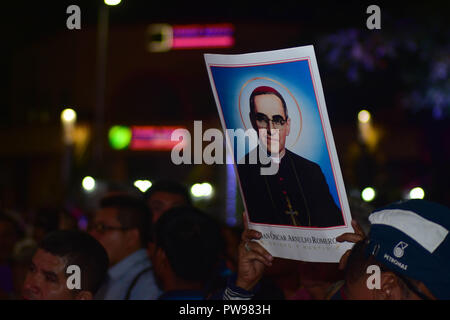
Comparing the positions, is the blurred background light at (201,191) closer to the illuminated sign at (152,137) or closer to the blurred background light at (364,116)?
the blurred background light at (364,116)

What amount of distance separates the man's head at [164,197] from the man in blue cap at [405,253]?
2.66 metres

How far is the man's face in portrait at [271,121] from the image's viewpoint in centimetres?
228

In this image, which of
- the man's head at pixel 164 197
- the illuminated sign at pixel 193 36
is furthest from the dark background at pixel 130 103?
the man's head at pixel 164 197

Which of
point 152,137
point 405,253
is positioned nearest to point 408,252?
point 405,253

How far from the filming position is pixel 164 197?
16.1 ft

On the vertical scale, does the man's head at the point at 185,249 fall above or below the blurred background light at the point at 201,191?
below

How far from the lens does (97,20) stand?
3120 cm

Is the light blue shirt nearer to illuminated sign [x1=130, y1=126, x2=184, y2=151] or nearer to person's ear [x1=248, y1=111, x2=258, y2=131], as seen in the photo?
person's ear [x1=248, y1=111, x2=258, y2=131]

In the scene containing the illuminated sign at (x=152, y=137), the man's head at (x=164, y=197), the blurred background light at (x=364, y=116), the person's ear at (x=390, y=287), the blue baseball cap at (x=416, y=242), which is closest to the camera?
the blue baseball cap at (x=416, y=242)

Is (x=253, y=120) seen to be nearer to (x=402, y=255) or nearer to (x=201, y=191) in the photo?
(x=402, y=255)

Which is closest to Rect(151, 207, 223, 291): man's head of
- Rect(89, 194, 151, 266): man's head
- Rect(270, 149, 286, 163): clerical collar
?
Rect(89, 194, 151, 266): man's head

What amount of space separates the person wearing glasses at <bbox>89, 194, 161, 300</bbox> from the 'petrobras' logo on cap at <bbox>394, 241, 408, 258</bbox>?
181cm
